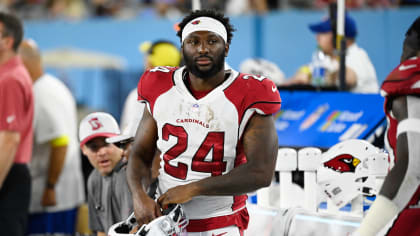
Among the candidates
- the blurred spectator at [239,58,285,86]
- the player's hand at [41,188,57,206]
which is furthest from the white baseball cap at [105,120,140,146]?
the blurred spectator at [239,58,285,86]

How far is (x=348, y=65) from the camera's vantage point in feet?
17.1

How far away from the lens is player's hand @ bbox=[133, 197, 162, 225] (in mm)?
2967

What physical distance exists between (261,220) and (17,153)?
2.03 meters

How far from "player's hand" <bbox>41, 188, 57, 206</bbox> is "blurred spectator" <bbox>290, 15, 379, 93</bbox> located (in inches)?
86.0

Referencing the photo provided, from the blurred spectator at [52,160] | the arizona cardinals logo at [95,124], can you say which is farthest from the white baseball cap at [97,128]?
the blurred spectator at [52,160]

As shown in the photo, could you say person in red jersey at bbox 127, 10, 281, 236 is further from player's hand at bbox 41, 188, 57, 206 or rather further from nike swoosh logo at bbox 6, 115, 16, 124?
player's hand at bbox 41, 188, 57, 206

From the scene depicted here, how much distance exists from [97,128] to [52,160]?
167 centimetres

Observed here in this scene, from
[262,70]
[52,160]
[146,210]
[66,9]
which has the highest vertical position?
[66,9]

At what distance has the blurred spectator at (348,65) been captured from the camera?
5.09 meters

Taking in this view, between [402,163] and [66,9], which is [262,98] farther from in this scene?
[66,9]

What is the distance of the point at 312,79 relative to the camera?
5.68 m

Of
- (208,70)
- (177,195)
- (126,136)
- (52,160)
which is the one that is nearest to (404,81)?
(208,70)

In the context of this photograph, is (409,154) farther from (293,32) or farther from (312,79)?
(293,32)

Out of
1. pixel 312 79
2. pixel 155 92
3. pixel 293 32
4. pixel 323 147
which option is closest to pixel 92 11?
pixel 293 32
